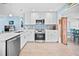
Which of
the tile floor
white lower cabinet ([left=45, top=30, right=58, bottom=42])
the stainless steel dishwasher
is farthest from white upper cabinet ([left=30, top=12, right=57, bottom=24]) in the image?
the stainless steel dishwasher

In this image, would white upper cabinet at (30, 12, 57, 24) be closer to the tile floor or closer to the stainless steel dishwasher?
the tile floor

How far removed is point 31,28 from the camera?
312 inches

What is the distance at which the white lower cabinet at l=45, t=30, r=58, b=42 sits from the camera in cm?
741

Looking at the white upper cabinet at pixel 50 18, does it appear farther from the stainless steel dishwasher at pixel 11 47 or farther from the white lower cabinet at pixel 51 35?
the stainless steel dishwasher at pixel 11 47

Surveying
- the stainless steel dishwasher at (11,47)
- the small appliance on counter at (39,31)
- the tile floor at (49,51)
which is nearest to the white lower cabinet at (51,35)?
the small appliance on counter at (39,31)

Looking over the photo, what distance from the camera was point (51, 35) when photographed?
7430mm

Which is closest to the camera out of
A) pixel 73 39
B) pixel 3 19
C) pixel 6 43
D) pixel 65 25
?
pixel 6 43

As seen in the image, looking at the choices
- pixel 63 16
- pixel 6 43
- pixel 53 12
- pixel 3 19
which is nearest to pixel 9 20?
pixel 3 19

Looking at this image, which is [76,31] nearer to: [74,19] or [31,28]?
[74,19]

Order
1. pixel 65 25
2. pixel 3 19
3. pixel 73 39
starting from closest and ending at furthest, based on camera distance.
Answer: pixel 65 25, pixel 73 39, pixel 3 19

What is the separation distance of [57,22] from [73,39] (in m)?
1.33

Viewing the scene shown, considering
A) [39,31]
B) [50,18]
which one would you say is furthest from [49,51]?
[50,18]

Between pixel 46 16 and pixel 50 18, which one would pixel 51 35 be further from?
pixel 46 16

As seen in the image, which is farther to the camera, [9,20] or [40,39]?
[9,20]
